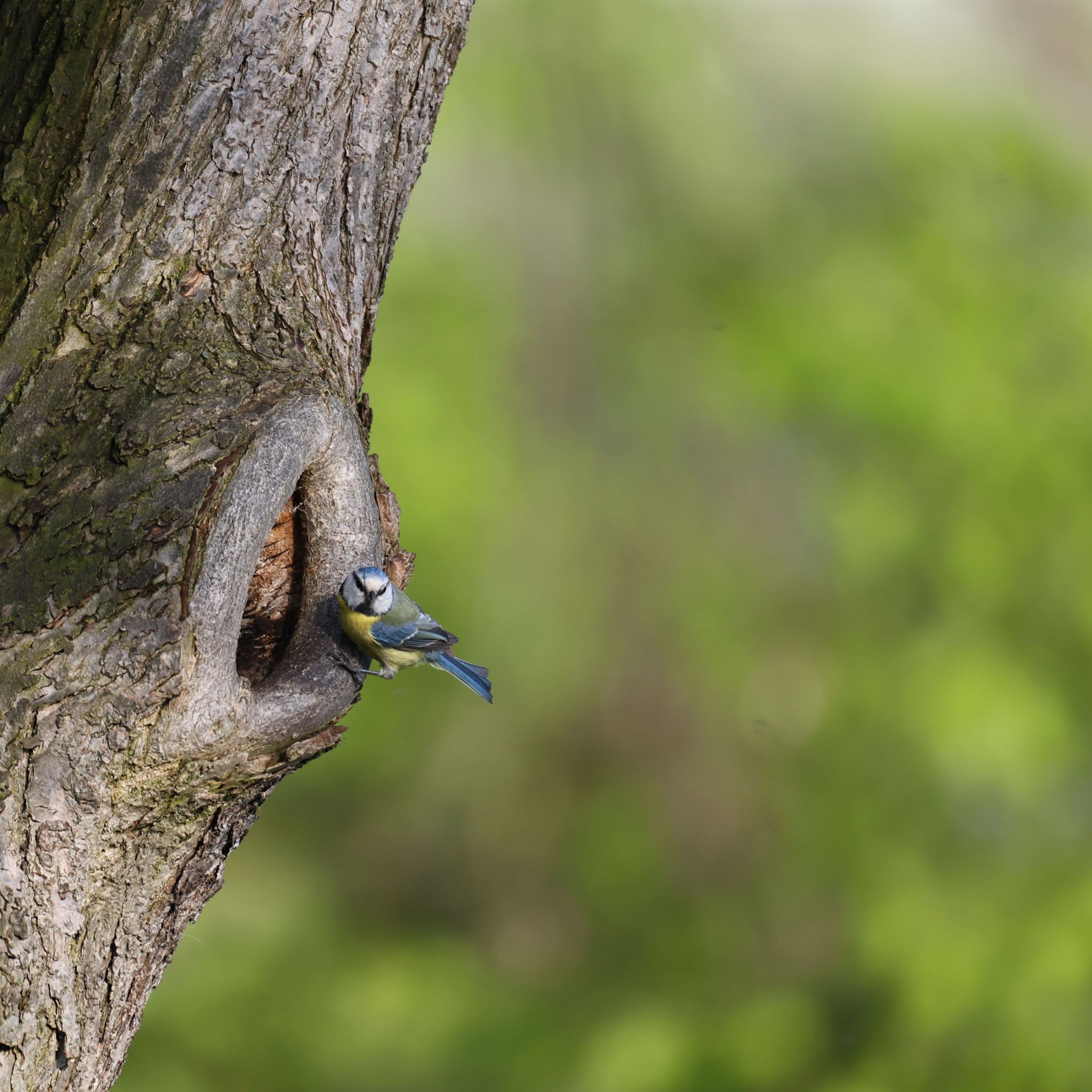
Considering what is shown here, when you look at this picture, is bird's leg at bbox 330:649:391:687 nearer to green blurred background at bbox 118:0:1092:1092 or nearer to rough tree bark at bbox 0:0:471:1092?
rough tree bark at bbox 0:0:471:1092

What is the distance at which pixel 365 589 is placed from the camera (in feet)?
5.91

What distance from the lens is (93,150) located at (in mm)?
1686

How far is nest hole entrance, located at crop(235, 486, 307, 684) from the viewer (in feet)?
5.98

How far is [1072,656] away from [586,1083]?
2.69 meters

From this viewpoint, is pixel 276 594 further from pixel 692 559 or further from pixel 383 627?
pixel 692 559

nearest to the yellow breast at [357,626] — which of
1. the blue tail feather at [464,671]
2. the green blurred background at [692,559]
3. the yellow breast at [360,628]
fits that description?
the yellow breast at [360,628]

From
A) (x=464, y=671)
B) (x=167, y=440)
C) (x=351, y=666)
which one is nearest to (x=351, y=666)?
(x=351, y=666)

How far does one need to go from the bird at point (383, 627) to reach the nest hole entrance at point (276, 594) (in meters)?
0.11

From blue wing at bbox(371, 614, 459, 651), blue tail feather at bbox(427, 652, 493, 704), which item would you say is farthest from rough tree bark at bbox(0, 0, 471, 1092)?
blue tail feather at bbox(427, 652, 493, 704)

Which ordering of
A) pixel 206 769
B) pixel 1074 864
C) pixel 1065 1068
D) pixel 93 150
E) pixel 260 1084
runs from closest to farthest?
1. pixel 206 769
2. pixel 93 150
3. pixel 1065 1068
4. pixel 1074 864
5. pixel 260 1084

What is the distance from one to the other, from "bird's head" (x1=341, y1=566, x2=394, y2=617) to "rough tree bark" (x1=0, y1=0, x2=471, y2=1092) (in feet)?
0.12

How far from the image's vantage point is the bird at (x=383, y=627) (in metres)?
1.79

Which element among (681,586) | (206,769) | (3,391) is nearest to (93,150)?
(3,391)

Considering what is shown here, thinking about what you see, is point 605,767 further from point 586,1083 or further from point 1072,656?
point 1072,656
